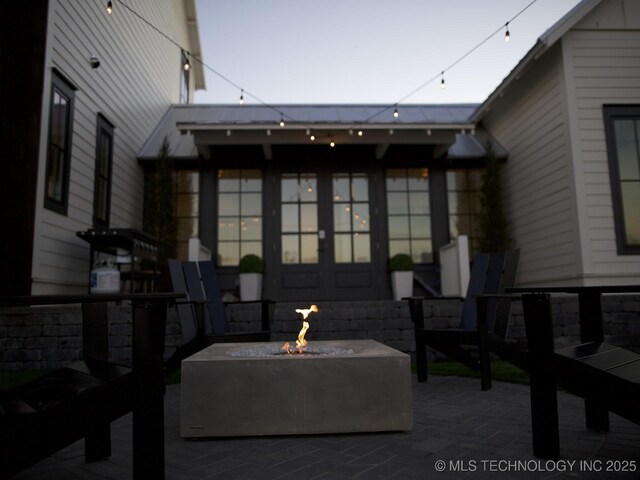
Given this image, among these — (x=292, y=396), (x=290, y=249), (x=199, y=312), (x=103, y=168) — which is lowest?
(x=292, y=396)

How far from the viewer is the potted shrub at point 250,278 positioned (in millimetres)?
7695

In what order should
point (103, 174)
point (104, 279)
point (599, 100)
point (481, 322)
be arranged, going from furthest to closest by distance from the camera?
1. point (103, 174)
2. point (599, 100)
3. point (104, 279)
4. point (481, 322)

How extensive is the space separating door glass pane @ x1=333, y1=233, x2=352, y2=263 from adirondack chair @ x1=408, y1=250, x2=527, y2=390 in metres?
3.95

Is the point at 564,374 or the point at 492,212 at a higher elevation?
the point at 492,212

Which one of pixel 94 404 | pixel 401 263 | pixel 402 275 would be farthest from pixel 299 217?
pixel 94 404

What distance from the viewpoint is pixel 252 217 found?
8.40 meters

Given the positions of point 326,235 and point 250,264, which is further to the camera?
point 326,235

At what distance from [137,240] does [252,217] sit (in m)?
2.42

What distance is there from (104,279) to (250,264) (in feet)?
7.95

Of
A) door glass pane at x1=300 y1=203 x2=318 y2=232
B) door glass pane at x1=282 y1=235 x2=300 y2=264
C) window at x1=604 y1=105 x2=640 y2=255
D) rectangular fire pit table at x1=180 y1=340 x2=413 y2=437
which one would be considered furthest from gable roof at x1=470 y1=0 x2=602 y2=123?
rectangular fire pit table at x1=180 y1=340 x2=413 y2=437

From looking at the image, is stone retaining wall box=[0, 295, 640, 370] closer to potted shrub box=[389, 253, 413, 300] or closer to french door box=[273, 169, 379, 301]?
potted shrub box=[389, 253, 413, 300]

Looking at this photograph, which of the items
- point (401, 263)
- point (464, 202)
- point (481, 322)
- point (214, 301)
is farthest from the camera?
point (464, 202)

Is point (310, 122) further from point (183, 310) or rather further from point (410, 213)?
point (183, 310)

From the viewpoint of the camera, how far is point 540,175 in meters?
7.39
